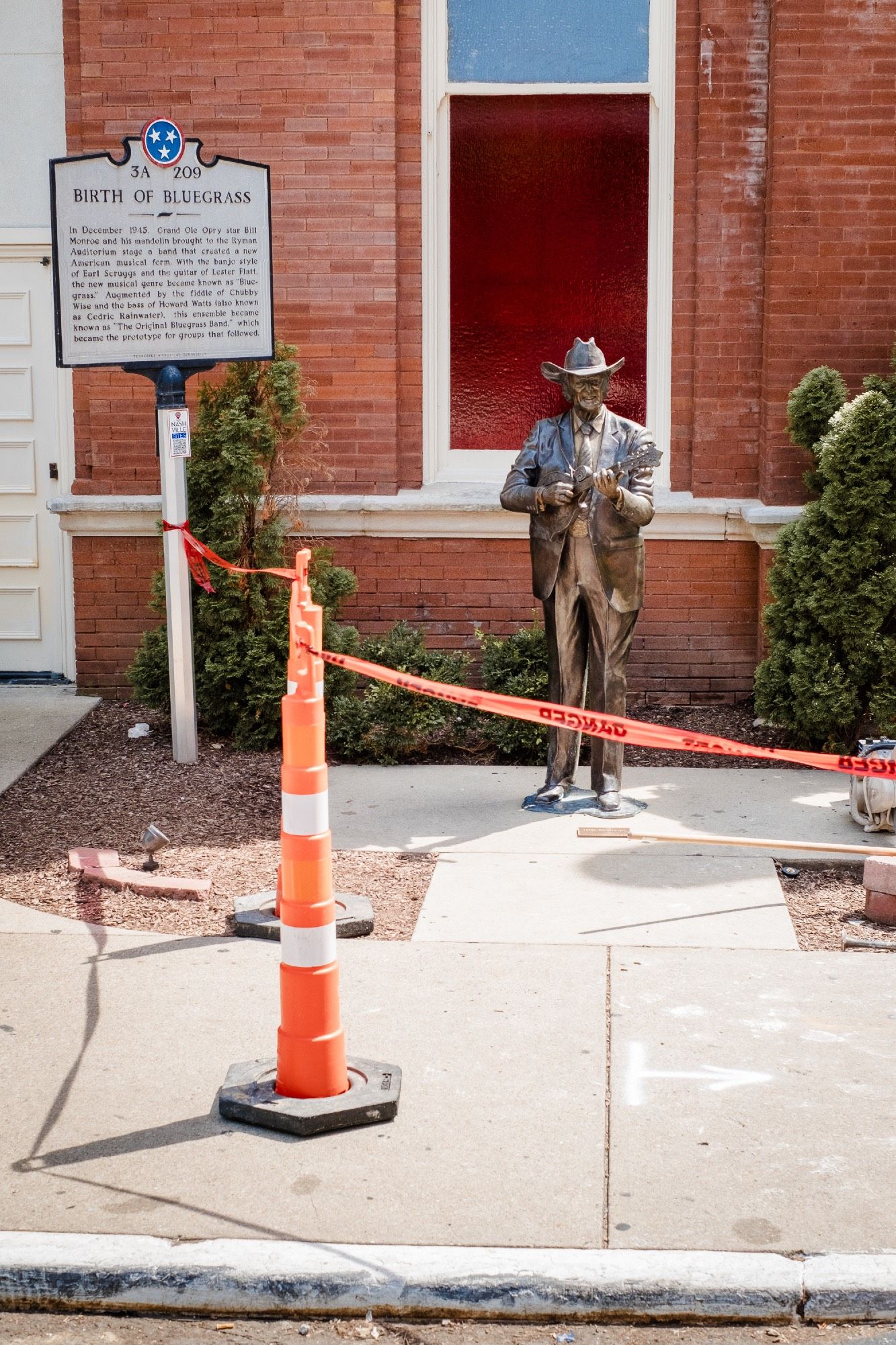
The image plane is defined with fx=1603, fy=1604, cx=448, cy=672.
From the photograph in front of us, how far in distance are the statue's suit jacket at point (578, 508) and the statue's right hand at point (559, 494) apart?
0.10 meters

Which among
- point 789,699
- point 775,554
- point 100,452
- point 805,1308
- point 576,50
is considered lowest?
point 805,1308

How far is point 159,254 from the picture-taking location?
8258mm

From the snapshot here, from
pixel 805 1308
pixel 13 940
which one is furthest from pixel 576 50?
pixel 805 1308

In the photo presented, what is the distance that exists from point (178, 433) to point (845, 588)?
364 centimetres

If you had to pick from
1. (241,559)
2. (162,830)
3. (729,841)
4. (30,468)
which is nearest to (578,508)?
(729,841)

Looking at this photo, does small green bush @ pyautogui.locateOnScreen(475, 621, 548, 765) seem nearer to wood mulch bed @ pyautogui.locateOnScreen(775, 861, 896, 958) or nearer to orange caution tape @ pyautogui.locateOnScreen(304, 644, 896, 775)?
wood mulch bed @ pyautogui.locateOnScreen(775, 861, 896, 958)

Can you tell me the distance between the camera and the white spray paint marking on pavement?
15.6 ft

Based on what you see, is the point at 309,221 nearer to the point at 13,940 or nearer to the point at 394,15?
the point at 394,15

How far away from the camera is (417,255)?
9.78 metres

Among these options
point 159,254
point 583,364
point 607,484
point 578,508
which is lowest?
point 578,508

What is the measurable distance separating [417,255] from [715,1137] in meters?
6.62

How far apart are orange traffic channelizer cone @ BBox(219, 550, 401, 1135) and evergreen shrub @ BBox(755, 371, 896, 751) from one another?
15.3 ft

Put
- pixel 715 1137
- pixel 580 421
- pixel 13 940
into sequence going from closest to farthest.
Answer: pixel 715 1137, pixel 13 940, pixel 580 421

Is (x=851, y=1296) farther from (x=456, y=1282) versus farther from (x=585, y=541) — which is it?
(x=585, y=541)
